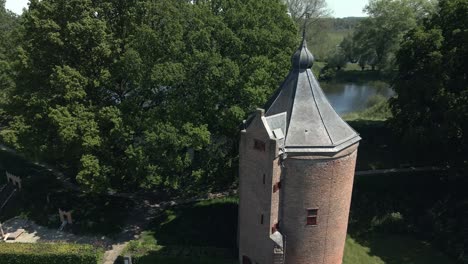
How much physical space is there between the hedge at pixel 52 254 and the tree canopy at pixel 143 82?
4124 mm

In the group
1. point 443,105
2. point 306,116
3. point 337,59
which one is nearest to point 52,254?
point 306,116

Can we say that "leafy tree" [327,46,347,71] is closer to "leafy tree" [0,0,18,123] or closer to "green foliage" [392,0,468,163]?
"green foliage" [392,0,468,163]

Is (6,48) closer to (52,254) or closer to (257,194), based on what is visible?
(52,254)

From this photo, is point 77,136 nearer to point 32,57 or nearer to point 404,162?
point 32,57

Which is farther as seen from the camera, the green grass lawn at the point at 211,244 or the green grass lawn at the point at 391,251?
the green grass lawn at the point at 391,251

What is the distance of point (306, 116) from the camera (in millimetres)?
20188

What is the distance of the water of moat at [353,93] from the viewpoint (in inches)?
2466

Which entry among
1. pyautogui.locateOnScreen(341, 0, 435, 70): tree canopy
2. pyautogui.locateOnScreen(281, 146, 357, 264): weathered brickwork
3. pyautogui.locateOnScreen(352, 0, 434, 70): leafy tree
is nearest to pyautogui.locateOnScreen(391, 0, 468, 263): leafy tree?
pyautogui.locateOnScreen(281, 146, 357, 264): weathered brickwork

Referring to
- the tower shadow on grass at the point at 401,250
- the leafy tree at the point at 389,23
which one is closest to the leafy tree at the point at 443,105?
the tower shadow on grass at the point at 401,250

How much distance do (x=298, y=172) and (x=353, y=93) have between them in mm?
55225

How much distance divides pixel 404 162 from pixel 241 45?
19.6 meters

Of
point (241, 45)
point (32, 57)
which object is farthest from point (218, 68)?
point (32, 57)

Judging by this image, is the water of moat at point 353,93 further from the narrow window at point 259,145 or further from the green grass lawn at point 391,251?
the narrow window at point 259,145

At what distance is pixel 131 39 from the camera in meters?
26.7
